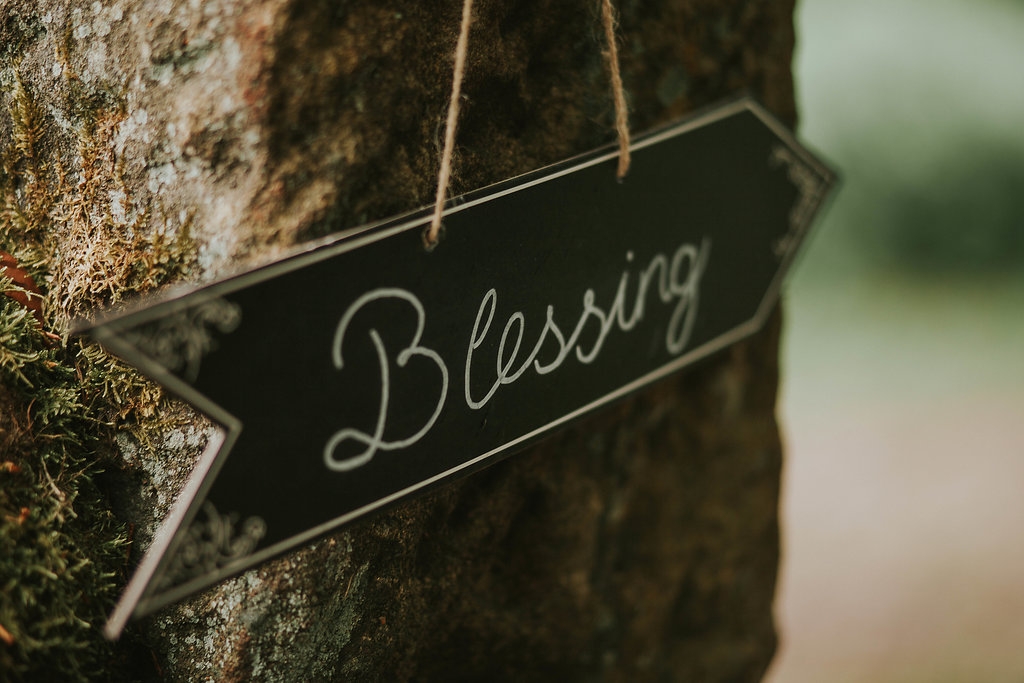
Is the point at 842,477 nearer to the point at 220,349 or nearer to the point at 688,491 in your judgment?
the point at 688,491

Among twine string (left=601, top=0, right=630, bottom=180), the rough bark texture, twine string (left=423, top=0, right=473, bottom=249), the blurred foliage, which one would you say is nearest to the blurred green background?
the blurred foliage

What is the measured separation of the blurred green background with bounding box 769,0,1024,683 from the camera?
1.99m

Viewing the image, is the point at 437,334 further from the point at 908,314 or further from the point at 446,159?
the point at 908,314

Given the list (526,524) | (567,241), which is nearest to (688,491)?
(526,524)

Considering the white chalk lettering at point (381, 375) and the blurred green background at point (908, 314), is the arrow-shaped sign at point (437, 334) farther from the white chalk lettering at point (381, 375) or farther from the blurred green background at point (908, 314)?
the blurred green background at point (908, 314)

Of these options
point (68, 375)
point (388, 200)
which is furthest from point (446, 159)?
point (68, 375)

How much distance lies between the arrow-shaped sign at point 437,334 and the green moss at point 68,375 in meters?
0.07

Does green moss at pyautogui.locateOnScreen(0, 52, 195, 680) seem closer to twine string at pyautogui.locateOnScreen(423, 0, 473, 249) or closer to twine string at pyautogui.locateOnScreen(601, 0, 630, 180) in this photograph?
twine string at pyautogui.locateOnScreen(423, 0, 473, 249)

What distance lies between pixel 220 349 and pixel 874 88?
2.71 metres

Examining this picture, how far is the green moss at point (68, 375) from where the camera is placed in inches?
21.9

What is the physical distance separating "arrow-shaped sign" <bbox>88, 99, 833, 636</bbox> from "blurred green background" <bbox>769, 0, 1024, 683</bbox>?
4.70 ft

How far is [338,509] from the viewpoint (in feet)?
1.79

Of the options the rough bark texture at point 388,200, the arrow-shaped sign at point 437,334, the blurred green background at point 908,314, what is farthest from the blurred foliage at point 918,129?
the arrow-shaped sign at point 437,334

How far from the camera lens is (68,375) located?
0.62 meters
